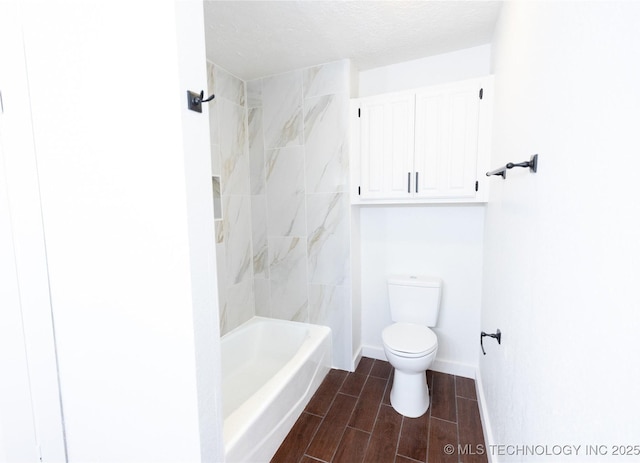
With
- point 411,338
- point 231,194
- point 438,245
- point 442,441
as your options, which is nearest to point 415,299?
point 411,338

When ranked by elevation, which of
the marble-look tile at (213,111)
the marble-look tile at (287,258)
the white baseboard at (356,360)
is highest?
the marble-look tile at (213,111)

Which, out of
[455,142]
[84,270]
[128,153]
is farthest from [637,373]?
[455,142]

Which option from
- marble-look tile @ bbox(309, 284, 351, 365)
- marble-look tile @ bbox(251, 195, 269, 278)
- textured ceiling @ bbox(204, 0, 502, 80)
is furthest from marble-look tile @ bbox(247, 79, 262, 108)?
marble-look tile @ bbox(309, 284, 351, 365)

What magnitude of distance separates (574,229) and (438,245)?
156 centimetres

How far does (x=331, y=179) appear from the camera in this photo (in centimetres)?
217

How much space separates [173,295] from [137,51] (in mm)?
754

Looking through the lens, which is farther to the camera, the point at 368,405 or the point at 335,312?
the point at 335,312

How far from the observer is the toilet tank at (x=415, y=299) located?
6.82 feet

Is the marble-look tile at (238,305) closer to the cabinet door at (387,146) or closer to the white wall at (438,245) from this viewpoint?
the white wall at (438,245)

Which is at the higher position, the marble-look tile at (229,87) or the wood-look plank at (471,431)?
the marble-look tile at (229,87)

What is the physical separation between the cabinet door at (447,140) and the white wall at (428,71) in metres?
0.23

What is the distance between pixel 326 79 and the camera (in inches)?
83.0

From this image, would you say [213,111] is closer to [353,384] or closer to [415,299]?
[415,299]

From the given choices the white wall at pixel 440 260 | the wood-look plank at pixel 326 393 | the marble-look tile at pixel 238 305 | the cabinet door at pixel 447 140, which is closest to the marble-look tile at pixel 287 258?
the marble-look tile at pixel 238 305
